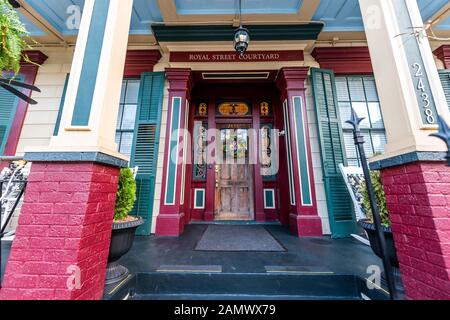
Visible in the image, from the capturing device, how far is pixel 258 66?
3527 millimetres

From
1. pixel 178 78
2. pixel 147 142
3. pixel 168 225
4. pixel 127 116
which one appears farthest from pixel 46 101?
pixel 168 225

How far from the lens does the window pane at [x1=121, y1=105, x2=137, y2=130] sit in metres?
3.55

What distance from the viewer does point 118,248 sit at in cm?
150

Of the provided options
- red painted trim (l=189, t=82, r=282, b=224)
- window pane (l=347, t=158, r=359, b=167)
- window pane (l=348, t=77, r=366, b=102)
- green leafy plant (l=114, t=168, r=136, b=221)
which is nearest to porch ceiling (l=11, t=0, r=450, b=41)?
window pane (l=348, t=77, r=366, b=102)

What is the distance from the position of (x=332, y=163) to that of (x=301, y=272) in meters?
2.21

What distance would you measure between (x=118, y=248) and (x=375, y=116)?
15.2 ft

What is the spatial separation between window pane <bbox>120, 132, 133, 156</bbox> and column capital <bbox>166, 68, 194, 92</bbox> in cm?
123

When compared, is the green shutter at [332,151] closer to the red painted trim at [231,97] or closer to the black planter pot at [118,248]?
the red painted trim at [231,97]

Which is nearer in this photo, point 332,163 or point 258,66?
point 332,163

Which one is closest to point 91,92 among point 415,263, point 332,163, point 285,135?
point 415,263

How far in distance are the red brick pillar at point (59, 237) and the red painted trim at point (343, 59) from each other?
427cm

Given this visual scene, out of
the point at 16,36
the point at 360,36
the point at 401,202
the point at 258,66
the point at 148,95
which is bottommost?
the point at 401,202

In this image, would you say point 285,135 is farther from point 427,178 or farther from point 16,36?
point 16,36

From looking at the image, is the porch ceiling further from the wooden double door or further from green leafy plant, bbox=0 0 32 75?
green leafy plant, bbox=0 0 32 75
